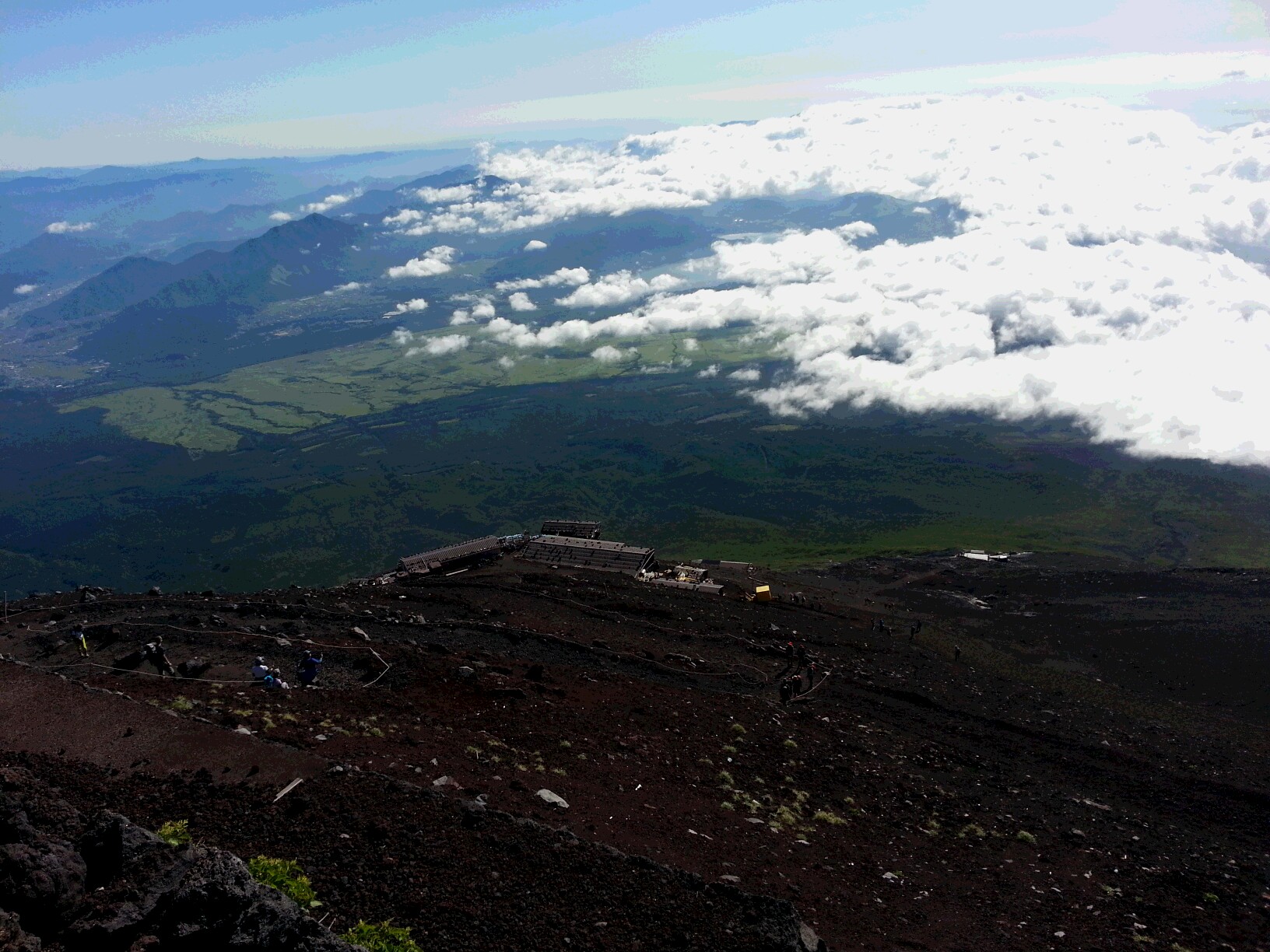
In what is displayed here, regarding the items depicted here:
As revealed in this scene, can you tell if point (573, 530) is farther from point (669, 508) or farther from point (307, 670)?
point (669, 508)

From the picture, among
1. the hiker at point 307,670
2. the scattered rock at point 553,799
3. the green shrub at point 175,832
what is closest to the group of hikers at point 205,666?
the hiker at point 307,670

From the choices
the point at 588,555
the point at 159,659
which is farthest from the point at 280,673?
the point at 588,555

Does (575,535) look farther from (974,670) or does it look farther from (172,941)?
(172,941)

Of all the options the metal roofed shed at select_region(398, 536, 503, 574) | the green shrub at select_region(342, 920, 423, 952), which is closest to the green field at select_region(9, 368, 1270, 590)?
the metal roofed shed at select_region(398, 536, 503, 574)

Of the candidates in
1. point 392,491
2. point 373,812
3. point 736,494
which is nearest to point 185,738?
point 373,812

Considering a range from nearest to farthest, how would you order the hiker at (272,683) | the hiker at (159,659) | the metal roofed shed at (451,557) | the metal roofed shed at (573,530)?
the hiker at (272,683) < the hiker at (159,659) < the metal roofed shed at (451,557) < the metal roofed shed at (573,530)

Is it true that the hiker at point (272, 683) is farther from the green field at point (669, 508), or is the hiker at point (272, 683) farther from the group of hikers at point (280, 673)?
the green field at point (669, 508)

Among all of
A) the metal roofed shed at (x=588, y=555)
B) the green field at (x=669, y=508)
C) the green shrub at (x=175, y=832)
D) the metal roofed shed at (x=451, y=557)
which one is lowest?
the green field at (x=669, y=508)
